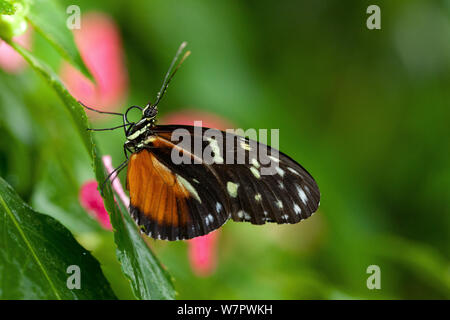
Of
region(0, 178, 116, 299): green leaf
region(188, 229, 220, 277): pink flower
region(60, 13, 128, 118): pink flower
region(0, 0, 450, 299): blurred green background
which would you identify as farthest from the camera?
region(0, 0, 450, 299): blurred green background

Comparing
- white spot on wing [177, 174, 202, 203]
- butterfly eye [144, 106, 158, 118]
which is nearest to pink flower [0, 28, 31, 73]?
butterfly eye [144, 106, 158, 118]

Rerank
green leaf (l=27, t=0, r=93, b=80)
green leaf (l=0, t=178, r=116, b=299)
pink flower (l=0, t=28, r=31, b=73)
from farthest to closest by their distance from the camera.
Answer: pink flower (l=0, t=28, r=31, b=73) < green leaf (l=27, t=0, r=93, b=80) < green leaf (l=0, t=178, r=116, b=299)

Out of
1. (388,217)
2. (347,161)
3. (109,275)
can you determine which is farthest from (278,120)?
(109,275)

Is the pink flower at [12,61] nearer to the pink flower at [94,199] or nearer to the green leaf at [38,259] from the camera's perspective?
the pink flower at [94,199]

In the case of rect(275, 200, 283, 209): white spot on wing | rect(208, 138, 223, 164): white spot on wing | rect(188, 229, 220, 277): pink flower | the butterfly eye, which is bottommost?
rect(188, 229, 220, 277): pink flower

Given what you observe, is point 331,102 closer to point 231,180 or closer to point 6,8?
point 231,180

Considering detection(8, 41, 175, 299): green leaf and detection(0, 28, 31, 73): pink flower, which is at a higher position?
detection(0, 28, 31, 73): pink flower

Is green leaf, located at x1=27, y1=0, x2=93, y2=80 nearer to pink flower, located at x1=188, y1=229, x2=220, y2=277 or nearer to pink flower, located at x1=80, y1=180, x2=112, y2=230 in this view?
pink flower, located at x1=80, y1=180, x2=112, y2=230
